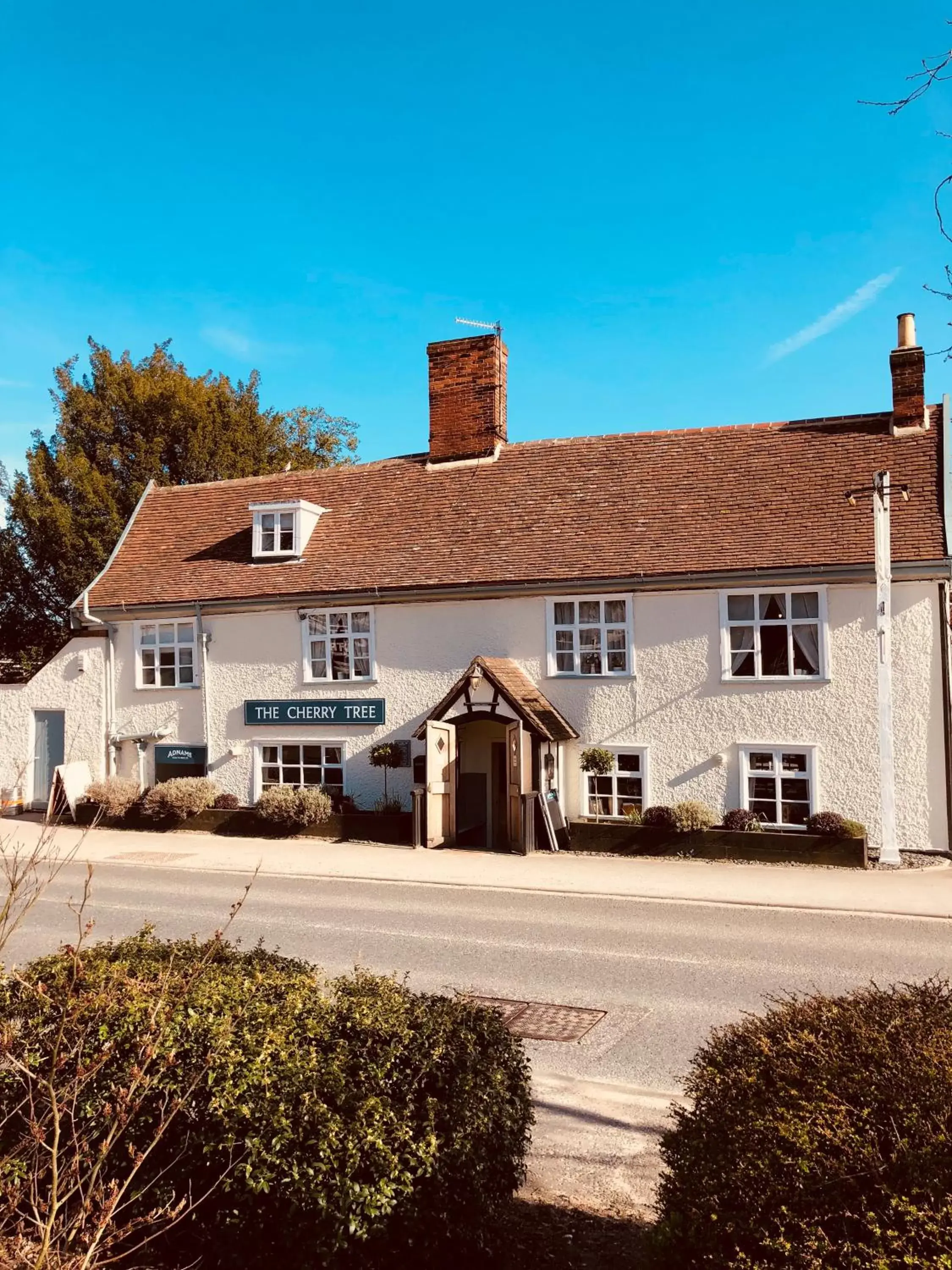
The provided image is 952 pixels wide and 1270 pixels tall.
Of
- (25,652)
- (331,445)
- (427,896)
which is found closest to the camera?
(427,896)

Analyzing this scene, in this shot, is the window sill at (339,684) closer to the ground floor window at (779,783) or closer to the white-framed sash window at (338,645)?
the white-framed sash window at (338,645)

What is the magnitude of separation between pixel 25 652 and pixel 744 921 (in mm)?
27910

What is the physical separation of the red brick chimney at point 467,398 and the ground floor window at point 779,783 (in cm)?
952

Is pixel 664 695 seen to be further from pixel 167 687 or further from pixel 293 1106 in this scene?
pixel 293 1106

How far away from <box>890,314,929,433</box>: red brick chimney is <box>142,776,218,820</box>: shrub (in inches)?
634

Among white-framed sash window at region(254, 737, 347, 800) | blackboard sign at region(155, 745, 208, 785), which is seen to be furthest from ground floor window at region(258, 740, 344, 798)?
blackboard sign at region(155, 745, 208, 785)

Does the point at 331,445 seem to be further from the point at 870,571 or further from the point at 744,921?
the point at 744,921

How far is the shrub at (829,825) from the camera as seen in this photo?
1677 cm

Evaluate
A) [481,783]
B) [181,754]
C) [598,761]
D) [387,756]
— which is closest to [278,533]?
[181,754]

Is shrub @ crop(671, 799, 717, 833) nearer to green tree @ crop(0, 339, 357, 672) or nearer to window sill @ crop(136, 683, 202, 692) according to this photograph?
window sill @ crop(136, 683, 202, 692)

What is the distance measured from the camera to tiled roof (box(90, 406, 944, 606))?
60.9 feet

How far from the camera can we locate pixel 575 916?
525 inches

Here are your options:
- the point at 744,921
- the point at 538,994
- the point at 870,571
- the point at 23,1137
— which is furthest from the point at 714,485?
the point at 23,1137

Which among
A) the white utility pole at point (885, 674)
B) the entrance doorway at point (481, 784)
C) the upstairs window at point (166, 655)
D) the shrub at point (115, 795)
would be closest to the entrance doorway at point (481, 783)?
the entrance doorway at point (481, 784)
